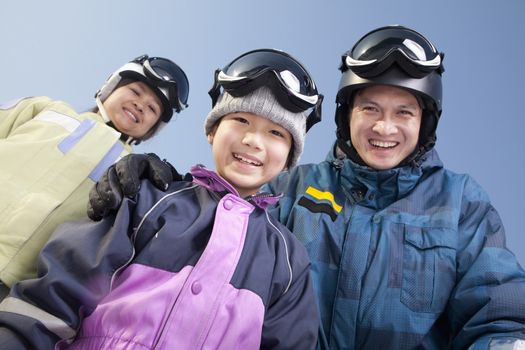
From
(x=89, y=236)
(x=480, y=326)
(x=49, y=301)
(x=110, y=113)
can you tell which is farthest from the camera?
(x=110, y=113)

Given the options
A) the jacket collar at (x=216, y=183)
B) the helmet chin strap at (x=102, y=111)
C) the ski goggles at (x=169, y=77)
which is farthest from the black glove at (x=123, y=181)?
the ski goggles at (x=169, y=77)

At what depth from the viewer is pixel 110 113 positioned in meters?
3.64

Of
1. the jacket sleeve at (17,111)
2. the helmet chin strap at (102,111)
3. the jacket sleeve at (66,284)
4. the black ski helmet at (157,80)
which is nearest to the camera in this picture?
the jacket sleeve at (66,284)

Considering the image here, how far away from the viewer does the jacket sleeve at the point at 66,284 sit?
142cm

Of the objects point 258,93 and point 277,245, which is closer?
point 277,245

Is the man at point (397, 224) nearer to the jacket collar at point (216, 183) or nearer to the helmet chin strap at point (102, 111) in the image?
the jacket collar at point (216, 183)

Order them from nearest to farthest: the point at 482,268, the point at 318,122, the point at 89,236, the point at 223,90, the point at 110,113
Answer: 1. the point at 89,236
2. the point at 482,268
3. the point at 223,90
4. the point at 318,122
5. the point at 110,113

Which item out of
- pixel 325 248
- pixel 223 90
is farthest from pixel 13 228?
pixel 325 248

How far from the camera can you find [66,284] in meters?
1.52

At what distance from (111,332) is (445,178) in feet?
7.25

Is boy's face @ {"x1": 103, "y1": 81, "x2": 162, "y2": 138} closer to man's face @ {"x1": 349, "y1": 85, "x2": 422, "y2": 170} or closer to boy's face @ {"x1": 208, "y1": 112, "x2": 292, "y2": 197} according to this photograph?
boy's face @ {"x1": 208, "y1": 112, "x2": 292, "y2": 197}

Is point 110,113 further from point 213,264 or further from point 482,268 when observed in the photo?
point 482,268

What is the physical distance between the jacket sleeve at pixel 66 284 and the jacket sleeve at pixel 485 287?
1689 millimetres

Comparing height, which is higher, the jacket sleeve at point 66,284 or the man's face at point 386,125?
the man's face at point 386,125
